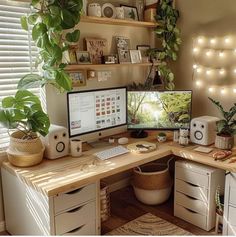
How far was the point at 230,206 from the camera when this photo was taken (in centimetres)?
223

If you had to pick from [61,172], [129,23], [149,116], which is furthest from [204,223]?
[129,23]

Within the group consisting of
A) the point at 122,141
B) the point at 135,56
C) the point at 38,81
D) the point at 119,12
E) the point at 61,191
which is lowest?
the point at 61,191

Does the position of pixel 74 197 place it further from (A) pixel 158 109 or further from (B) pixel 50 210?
(A) pixel 158 109

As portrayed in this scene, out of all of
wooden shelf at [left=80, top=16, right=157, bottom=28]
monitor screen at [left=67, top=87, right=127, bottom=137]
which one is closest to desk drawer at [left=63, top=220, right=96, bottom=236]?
monitor screen at [left=67, top=87, right=127, bottom=137]

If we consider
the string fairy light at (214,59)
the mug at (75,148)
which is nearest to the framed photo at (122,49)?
the string fairy light at (214,59)

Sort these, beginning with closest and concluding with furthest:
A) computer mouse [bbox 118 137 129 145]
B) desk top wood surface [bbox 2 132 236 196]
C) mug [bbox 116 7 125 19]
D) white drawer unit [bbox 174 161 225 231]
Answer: desk top wood surface [bbox 2 132 236 196] < white drawer unit [bbox 174 161 225 231] < computer mouse [bbox 118 137 129 145] < mug [bbox 116 7 125 19]

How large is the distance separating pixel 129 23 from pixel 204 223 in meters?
1.84

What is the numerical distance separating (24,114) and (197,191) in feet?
4.83

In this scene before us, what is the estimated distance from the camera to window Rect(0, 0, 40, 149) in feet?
7.29

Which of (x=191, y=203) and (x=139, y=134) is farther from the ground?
(x=139, y=134)

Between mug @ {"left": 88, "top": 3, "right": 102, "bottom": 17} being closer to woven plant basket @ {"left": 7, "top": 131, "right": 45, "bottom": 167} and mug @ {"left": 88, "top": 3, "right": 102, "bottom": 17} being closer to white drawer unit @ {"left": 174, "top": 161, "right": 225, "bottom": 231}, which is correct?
woven plant basket @ {"left": 7, "top": 131, "right": 45, "bottom": 167}

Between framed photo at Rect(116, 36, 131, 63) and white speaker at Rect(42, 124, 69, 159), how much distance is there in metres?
0.95

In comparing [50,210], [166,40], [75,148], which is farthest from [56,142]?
[166,40]

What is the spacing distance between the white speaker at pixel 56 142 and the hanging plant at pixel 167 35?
4.10 ft
